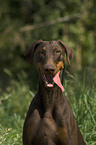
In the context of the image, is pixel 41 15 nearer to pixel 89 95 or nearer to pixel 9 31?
pixel 9 31

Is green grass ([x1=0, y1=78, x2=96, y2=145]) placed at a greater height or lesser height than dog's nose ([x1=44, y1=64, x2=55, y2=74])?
lesser

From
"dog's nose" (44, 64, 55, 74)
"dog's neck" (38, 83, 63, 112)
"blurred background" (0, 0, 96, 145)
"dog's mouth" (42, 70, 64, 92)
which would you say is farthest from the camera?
"blurred background" (0, 0, 96, 145)

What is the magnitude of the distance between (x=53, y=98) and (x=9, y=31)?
654 cm

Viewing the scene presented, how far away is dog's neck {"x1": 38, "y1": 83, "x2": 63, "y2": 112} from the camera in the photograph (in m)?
→ 3.09

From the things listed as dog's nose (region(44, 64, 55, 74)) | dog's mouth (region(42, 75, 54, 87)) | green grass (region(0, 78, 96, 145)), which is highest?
dog's nose (region(44, 64, 55, 74))

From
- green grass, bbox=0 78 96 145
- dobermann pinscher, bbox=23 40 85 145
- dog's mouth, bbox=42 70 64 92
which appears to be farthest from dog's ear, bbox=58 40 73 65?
green grass, bbox=0 78 96 145

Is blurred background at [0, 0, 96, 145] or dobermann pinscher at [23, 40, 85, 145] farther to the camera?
blurred background at [0, 0, 96, 145]

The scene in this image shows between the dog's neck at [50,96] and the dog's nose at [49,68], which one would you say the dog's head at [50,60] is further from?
the dog's neck at [50,96]

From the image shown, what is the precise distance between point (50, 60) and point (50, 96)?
0.47m

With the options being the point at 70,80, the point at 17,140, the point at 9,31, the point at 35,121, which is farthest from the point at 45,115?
the point at 9,31

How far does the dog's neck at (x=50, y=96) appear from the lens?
10.1 ft

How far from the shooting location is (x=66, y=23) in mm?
10539

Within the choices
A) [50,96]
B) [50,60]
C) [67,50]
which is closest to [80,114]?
[50,96]

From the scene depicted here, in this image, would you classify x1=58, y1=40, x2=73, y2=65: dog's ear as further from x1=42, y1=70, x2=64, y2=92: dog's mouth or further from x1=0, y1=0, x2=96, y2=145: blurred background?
x1=0, y1=0, x2=96, y2=145: blurred background
